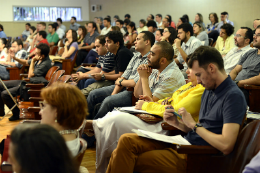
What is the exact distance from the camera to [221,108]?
1.54m

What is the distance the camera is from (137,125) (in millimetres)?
2100

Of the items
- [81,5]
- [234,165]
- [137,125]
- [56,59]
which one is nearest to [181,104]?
[137,125]

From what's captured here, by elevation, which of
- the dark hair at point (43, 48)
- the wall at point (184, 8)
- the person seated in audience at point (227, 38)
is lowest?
the dark hair at point (43, 48)

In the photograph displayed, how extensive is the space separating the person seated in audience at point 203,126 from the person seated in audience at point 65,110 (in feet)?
1.45

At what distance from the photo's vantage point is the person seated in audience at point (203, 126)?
1.45 m

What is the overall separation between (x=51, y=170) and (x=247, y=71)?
277cm

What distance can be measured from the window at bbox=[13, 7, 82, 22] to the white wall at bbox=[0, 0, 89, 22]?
0.20m

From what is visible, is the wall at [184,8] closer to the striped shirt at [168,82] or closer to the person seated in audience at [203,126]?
the striped shirt at [168,82]

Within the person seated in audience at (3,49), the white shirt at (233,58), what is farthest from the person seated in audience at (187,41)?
the person seated in audience at (3,49)

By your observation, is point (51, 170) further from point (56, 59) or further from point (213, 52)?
point (56, 59)

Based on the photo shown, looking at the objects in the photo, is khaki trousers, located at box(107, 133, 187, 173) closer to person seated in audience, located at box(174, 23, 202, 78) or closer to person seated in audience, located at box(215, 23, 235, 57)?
person seated in audience, located at box(174, 23, 202, 78)

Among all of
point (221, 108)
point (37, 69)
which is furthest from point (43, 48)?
point (221, 108)

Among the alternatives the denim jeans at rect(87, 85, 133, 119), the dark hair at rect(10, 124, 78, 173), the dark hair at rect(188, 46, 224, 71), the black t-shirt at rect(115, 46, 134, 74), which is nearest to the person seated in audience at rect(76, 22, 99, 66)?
the black t-shirt at rect(115, 46, 134, 74)

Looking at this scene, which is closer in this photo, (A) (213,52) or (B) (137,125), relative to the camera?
(A) (213,52)
